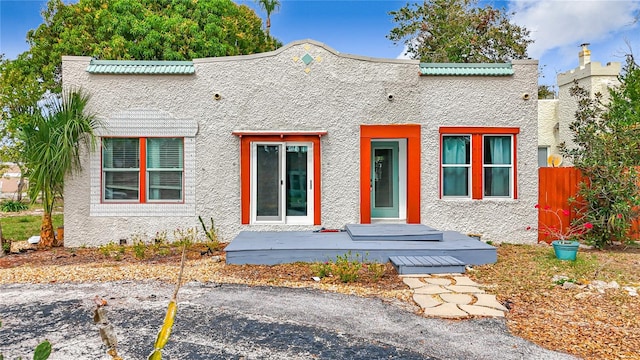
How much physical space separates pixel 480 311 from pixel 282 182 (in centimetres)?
606

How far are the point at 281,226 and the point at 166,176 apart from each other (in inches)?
115

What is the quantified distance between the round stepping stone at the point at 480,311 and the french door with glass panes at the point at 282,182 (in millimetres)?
5455

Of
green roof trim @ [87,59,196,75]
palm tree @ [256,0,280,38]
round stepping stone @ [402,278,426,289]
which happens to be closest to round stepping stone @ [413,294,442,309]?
round stepping stone @ [402,278,426,289]

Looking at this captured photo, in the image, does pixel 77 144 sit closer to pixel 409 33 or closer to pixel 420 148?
pixel 420 148

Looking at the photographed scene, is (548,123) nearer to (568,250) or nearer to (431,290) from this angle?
(568,250)

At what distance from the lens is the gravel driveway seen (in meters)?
3.94

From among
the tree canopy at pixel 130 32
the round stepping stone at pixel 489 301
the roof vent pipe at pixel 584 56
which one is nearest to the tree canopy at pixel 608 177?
the round stepping stone at pixel 489 301

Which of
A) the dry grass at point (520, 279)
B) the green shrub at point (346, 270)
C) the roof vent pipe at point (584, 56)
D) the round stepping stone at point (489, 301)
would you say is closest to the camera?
the dry grass at point (520, 279)

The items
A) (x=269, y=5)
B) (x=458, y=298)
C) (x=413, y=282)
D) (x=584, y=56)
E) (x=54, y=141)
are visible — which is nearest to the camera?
(x=458, y=298)

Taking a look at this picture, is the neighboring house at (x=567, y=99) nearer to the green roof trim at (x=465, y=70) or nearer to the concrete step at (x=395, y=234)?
the green roof trim at (x=465, y=70)

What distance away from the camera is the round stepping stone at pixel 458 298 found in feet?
17.9

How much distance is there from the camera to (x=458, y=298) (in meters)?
5.62

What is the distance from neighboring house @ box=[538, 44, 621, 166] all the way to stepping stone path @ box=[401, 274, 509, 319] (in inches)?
526

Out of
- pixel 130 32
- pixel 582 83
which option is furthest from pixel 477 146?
pixel 130 32
